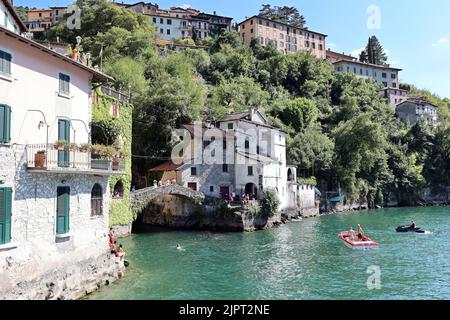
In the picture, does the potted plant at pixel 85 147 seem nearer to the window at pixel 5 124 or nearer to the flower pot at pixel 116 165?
the flower pot at pixel 116 165

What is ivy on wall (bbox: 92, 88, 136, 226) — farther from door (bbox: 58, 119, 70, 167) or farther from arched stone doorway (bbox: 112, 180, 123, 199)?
door (bbox: 58, 119, 70, 167)

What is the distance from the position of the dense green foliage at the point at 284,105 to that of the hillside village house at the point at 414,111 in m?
5.61

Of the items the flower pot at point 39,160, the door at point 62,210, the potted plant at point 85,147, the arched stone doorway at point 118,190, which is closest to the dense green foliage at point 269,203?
the arched stone doorway at point 118,190

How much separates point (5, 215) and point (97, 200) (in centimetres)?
678

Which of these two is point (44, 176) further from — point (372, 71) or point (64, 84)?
point (372, 71)

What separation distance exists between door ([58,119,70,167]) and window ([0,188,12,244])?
9.69 ft

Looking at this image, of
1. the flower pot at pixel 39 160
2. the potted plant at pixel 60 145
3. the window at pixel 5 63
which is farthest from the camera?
the potted plant at pixel 60 145

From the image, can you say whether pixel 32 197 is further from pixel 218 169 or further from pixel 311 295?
pixel 218 169

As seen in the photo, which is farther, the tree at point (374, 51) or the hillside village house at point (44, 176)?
the tree at point (374, 51)

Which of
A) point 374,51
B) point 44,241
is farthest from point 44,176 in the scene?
point 374,51

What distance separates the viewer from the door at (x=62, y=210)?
18.6 metres

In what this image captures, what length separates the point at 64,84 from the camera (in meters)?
20.7

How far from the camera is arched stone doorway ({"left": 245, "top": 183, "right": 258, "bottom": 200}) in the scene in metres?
48.6
